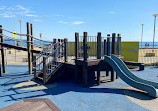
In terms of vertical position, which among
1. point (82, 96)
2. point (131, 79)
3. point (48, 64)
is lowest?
point (82, 96)

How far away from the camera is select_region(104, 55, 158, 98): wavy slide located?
623 cm

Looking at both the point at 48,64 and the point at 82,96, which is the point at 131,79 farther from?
the point at 48,64

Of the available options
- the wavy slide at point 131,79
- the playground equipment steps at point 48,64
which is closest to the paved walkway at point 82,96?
the wavy slide at point 131,79

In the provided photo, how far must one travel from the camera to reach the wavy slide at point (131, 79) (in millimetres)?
6230

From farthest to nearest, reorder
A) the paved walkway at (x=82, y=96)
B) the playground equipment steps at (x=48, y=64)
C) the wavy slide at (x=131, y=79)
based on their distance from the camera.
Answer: the playground equipment steps at (x=48, y=64) → the wavy slide at (x=131, y=79) → the paved walkway at (x=82, y=96)

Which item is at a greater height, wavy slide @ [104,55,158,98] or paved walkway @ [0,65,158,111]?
wavy slide @ [104,55,158,98]

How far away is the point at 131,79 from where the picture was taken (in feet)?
22.6

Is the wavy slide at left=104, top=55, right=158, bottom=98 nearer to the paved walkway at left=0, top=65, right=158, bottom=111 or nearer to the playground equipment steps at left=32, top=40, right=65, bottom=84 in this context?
the paved walkway at left=0, top=65, right=158, bottom=111

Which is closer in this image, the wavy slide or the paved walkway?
the paved walkway

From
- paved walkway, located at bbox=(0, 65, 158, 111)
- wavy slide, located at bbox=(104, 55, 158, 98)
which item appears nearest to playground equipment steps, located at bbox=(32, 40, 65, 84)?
paved walkway, located at bbox=(0, 65, 158, 111)

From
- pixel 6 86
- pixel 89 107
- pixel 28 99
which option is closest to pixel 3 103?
pixel 28 99

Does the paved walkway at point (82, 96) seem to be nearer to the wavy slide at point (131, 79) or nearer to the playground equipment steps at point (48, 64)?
the wavy slide at point (131, 79)

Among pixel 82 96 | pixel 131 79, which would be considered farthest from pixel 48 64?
pixel 131 79

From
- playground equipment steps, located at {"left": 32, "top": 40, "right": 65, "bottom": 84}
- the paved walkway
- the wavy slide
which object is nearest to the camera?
the paved walkway
